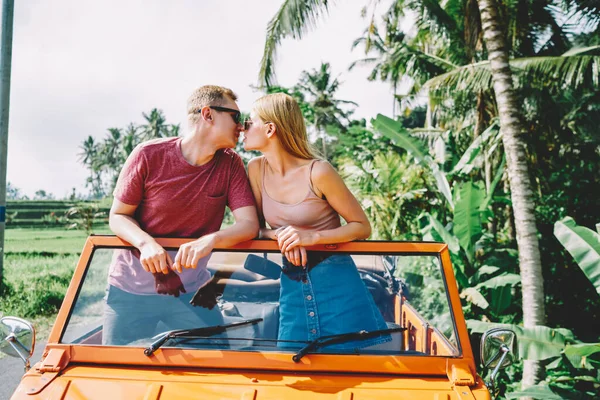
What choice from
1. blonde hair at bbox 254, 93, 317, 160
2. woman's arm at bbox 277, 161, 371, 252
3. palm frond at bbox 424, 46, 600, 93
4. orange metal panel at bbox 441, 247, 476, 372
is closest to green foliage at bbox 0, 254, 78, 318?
blonde hair at bbox 254, 93, 317, 160

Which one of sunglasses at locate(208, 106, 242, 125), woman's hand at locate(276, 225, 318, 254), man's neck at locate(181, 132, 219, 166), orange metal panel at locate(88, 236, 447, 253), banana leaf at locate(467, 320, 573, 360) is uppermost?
sunglasses at locate(208, 106, 242, 125)

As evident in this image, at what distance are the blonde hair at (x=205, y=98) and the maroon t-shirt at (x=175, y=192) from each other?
196 millimetres

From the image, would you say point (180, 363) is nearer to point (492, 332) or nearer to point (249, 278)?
point (249, 278)

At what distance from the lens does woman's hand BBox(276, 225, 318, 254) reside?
1.94m

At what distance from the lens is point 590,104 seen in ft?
46.9

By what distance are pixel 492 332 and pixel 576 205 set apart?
7.92 m

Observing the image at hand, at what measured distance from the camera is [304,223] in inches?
87.9

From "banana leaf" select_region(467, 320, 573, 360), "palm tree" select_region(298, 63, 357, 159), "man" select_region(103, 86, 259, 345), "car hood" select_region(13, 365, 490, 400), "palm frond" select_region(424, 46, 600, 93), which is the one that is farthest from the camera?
"palm tree" select_region(298, 63, 357, 159)

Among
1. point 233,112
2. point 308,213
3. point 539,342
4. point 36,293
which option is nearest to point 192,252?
point 308,213

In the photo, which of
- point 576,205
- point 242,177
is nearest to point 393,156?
point 576,205

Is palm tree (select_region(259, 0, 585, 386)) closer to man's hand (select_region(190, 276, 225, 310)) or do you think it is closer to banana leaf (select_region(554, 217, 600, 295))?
banana leaf (select_region(554, 217, 600, 295))

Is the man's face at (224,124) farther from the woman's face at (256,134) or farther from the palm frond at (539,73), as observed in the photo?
the palm frond at (539,73)

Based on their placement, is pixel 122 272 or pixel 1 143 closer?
pixel 122 272

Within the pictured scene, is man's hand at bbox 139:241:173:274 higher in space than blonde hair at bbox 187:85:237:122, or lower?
lower
